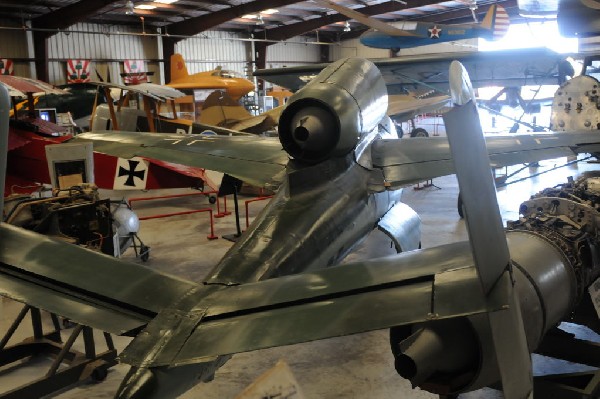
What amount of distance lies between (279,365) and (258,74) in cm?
1066

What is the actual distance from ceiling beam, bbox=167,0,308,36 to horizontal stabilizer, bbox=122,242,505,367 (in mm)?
21054

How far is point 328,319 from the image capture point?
5.57ft

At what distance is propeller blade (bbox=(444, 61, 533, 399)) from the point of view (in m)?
1.32

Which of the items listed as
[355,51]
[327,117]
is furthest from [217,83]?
[355,51]

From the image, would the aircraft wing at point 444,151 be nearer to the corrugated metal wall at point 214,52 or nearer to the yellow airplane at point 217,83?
the yellow airplane at point 217,83

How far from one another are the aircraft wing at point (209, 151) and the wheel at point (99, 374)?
7.94 feet

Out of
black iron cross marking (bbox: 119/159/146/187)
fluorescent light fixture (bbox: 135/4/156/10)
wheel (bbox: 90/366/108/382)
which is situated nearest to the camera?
wheel (bbox: 90/366/108/382)

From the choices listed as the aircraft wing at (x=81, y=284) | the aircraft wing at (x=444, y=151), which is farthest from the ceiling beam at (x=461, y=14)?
the aircraft wing at (x=81, y=284)

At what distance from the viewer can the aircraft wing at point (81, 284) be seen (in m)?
2.13

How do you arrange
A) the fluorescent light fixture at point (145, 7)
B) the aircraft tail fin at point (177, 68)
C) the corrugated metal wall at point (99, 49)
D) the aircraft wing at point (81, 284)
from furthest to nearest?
the corrugated metal wall at point (99, 49)
the fluorescent light fixture at point (145, 7)
the aircraft tail fin at point (177, 68)
the aircraft wing at point (81, 284)

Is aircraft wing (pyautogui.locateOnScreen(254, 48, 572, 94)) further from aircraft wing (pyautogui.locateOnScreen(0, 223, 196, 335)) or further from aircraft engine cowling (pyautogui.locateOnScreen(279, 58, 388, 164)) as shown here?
aircraft wing (pyautogui.locateOnScreen(0, 223, 196, 335))

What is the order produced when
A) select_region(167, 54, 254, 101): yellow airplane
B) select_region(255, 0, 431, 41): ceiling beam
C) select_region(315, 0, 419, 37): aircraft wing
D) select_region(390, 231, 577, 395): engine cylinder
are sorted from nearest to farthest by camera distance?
select_region(390, 231, 577, 395): engine cylinder
select_region(315, 0, 419, 37): aircraft wing
select_region(167, 54, 254, 101): yellow airplane
select_region(255, 0, 431, 41): ceiling beam

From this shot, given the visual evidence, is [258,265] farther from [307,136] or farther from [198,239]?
[198,239]

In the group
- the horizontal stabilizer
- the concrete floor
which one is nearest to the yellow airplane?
Answer: the concrete floor
